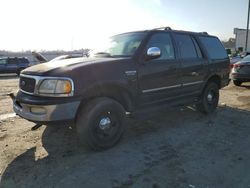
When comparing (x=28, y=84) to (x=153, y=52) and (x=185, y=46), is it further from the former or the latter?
(x=185, y=46)

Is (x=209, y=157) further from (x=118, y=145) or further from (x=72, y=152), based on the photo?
(x=72, y=152)

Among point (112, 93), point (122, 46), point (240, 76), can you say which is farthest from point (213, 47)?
point (240, 76)

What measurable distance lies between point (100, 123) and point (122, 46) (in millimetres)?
1717

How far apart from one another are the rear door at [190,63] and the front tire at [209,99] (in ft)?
1.25

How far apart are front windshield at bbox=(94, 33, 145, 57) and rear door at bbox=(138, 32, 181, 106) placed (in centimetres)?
23

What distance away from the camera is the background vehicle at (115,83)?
4.34 meters

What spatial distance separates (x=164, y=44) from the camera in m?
5.93

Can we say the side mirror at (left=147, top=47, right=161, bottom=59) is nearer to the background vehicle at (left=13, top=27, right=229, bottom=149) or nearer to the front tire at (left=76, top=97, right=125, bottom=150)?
the background vehicle at (left=13, top=27, right=229, bottom=149)


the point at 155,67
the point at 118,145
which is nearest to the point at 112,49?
the point at 155,67

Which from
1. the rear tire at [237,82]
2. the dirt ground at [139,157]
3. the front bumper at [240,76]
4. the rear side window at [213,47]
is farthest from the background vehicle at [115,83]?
the rear tire at [237,82]

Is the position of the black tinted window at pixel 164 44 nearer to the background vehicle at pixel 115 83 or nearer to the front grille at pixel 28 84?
the background vehicle at pixel 115 83

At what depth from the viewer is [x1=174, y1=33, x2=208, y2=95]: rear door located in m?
6.31

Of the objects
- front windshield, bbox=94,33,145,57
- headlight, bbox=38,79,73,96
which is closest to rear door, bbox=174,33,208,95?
front windshield, bbox=94,33,145,57

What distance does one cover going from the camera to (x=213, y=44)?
7648 mm
